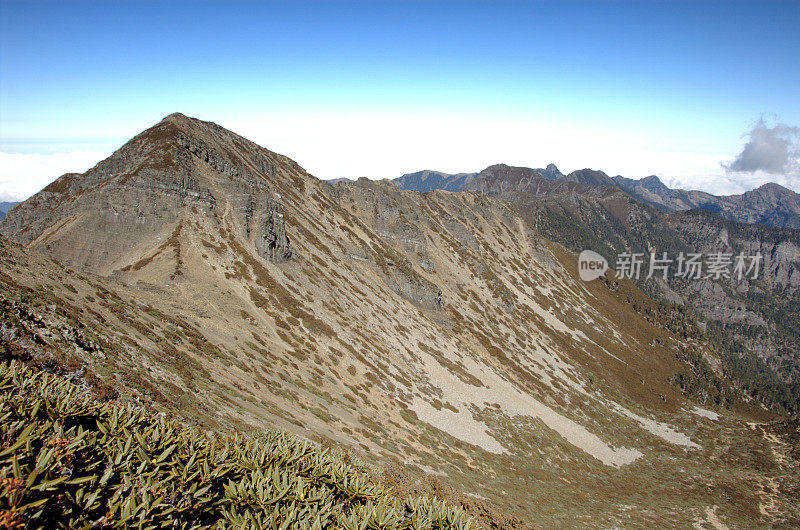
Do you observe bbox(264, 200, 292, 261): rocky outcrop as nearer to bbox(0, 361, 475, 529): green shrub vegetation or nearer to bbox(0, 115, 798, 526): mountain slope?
A: bbox(0, 115, 798, 526): mountain slope

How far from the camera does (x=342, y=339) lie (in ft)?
157

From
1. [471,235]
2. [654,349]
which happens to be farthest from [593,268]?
[471,235]

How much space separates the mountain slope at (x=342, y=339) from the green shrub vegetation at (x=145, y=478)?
9741 mm

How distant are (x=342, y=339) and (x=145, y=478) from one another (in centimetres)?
4023

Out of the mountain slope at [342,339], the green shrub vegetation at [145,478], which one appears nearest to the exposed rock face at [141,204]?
the mountain slope at [342,339]

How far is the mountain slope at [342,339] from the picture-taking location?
82.9ft

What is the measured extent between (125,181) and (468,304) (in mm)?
73657

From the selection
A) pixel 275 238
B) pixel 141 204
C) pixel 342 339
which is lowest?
pixel 342 339

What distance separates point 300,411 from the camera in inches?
1128

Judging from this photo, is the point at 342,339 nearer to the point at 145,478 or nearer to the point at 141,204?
the point at 141,204

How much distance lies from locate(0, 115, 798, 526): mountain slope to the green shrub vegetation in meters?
9.74

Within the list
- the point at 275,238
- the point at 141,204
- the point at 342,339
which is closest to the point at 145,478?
the point at 342,339

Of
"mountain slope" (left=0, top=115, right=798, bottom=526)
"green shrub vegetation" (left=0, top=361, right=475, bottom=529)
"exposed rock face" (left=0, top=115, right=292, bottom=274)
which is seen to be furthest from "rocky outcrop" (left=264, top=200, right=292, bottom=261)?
"green shrub vegetation" (left=0, top=361, right=475, bottom=529)

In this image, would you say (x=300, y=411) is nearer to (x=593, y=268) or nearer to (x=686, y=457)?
(x=686, y=457)
